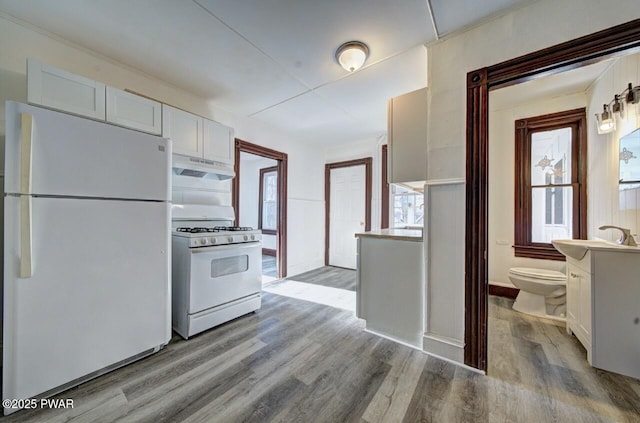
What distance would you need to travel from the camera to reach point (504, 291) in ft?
10.1

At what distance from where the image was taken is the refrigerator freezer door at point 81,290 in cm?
130

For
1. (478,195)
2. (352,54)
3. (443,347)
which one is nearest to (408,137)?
(478,195)

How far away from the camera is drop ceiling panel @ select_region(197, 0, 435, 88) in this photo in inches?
61.9

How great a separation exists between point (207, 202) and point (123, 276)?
1393 mm

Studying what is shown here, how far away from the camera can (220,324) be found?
235 centimetres

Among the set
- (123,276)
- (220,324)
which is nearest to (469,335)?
(220,324)

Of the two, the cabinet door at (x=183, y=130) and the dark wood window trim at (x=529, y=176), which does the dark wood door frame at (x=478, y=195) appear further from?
the cabinet door at (x=183, y=130)

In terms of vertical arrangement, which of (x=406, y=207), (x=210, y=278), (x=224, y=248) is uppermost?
(x=406, y=207)

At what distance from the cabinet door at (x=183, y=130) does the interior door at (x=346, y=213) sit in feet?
9.36

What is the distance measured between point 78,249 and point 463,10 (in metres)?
2.93

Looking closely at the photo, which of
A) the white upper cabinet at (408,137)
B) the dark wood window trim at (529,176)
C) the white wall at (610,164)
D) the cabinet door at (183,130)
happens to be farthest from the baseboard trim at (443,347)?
the cabinet door at (183,130)

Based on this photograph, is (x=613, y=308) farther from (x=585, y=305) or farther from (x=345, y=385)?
(x=345, y=385)

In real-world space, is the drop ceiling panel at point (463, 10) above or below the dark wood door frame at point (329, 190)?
above

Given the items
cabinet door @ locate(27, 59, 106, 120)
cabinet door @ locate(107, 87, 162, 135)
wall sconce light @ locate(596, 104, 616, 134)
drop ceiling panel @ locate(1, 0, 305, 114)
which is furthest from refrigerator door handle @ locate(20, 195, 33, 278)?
wall sconce light @ locate(596, 104, 616, 134)
